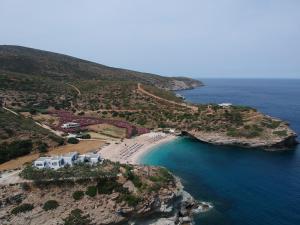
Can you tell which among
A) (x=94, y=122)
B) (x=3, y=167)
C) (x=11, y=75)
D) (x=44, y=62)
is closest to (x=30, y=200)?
(x=3, y=167)

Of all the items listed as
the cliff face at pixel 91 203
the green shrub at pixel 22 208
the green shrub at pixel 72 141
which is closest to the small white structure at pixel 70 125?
the green shrub at pixel 72 141

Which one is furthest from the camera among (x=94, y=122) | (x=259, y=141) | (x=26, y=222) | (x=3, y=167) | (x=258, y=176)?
(x=94, y=122)

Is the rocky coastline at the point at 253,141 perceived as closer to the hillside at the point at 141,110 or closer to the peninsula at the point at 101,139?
the hillside at the point at 141,110

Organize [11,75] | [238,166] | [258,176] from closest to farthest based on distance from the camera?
[258,176] < [238,166] < [11,75]

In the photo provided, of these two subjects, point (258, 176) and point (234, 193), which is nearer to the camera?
point (234, 193)

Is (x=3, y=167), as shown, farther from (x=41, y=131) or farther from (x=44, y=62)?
(x=44, y=62)

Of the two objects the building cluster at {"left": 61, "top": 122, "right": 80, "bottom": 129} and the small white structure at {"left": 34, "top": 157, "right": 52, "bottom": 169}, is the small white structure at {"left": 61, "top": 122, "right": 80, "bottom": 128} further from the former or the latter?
the small white structure at {"left": 34, "top": 157, "right": 52, "bottom": 169}

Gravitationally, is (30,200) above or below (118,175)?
below
